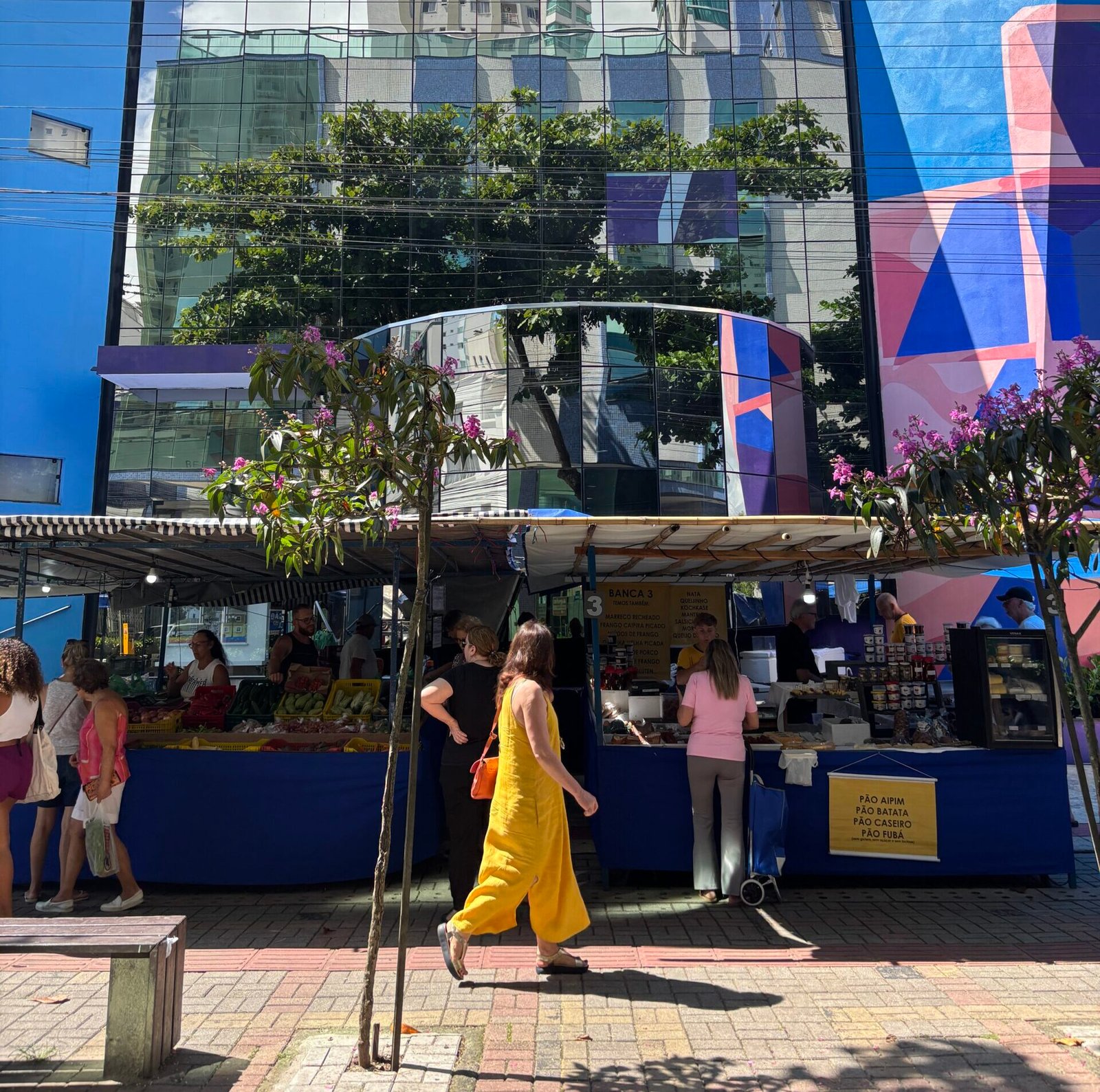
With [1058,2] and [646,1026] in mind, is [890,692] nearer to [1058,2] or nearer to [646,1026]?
[646,1026]

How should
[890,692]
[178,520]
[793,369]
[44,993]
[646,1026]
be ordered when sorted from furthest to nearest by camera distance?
1. [793,369]
2. [890,692]
3. [178,520]
4. [44,993]
5. [646,1026]

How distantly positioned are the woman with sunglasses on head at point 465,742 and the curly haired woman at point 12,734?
7.92 ft

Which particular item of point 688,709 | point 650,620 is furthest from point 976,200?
point 688,709

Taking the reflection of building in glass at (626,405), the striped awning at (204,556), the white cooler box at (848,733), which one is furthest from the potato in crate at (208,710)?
the reflection of building in glass at (626,405)

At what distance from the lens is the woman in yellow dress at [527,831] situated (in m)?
4.88

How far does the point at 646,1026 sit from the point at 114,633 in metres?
20.3

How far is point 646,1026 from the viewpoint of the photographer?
14.9ft

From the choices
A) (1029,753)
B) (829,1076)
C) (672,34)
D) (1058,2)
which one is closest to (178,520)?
(829,1076)

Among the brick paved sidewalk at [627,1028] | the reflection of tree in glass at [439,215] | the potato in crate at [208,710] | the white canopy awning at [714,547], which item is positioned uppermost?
the reflection of tree in glass at [439,215]

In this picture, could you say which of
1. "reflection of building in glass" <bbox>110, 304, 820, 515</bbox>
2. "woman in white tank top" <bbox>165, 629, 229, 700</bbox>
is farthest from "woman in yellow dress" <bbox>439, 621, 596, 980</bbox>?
"reflection of building in glass" <bbox>110, 304, 820, 515</bbox>

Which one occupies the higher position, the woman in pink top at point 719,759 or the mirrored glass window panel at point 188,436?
the mirrored glass window panel at point 188,436

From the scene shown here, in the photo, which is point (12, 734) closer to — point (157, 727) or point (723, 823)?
point (157, 727)

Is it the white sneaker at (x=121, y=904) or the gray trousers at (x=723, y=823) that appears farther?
the gray trousers at (x=723, y=823)

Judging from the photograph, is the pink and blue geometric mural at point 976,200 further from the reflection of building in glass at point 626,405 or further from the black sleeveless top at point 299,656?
the black sleeveless top at point 299,656
